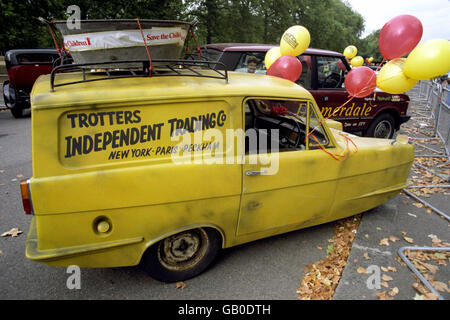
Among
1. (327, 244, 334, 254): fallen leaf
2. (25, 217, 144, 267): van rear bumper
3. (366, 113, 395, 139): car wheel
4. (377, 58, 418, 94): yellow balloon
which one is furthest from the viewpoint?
(366, 113, 395, 139): car wheel

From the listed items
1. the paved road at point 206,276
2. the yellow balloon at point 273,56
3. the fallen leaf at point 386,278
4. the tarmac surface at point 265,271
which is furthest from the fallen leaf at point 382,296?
the yellow balloon at point 273,56

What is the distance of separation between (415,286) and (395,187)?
146cm

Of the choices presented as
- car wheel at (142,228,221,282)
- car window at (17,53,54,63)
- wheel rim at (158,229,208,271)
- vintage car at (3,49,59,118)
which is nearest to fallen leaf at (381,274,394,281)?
car wheel at (142,228,221,282)

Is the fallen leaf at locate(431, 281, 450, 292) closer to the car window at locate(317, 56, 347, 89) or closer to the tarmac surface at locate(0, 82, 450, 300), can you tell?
the tarmac surface at locate(0, 82, 450, 300)

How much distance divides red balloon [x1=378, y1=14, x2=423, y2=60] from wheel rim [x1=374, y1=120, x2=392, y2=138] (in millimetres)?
3656

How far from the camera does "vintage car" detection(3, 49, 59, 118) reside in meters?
10.1

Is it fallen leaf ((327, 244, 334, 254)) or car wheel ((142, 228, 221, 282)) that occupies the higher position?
car wheel ((142, 228, 221, 282))

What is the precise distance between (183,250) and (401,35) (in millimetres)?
3736

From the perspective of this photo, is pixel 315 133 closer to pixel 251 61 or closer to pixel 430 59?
pixel 430 59

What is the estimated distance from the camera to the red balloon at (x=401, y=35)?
365 cm

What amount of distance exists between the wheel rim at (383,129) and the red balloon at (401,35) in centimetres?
366

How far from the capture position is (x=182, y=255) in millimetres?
2832
